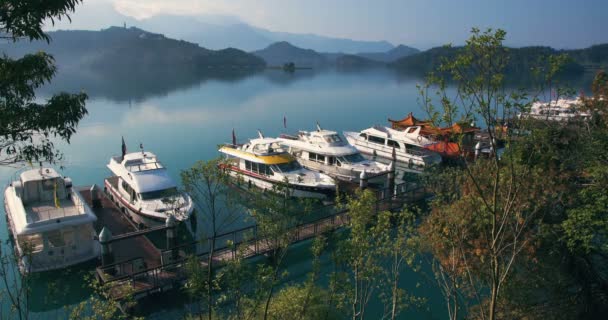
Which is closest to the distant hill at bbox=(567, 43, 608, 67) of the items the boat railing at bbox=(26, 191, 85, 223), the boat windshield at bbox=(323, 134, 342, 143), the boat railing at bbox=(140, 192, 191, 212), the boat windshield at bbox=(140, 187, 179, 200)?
the boat windshield at bbox=(323, 134, 342, 143)

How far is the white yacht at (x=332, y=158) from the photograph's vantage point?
2988cm

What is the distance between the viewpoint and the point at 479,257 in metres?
13.0

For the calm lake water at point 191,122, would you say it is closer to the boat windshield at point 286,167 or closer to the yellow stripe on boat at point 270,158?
the yellow stripe on boat at point 270,158

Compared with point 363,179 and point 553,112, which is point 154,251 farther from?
point 553,112

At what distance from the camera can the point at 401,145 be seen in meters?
37.4

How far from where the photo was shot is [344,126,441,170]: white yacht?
3592cm

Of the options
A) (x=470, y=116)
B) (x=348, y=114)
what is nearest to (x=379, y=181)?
(x=470, y=116)

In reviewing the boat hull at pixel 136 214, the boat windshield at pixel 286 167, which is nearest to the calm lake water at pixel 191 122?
the boat hull at pixel 136 214

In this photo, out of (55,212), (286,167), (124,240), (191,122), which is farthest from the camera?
(191,122)

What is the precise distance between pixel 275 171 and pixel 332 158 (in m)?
5.12

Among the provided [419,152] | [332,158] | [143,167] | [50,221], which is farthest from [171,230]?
[419,152]

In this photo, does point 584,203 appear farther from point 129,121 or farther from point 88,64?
point 88,64

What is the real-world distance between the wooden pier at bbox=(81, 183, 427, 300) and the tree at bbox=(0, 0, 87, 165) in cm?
525

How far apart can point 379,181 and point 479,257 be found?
1759cm
